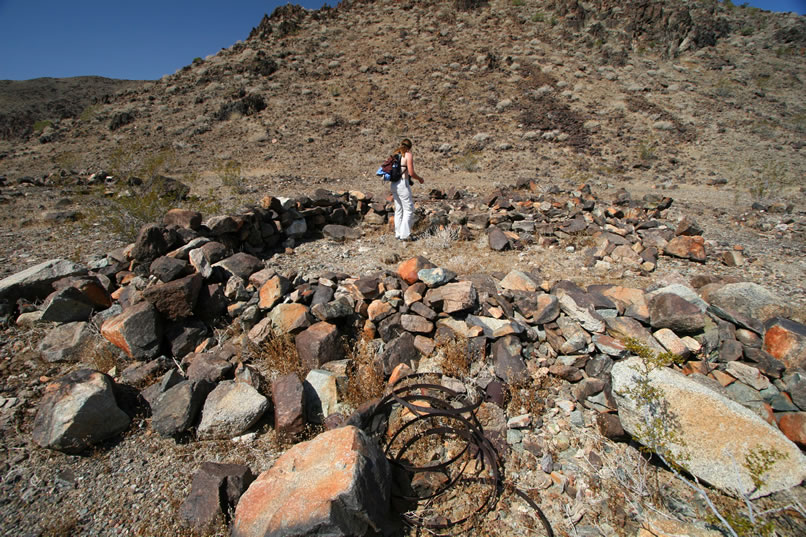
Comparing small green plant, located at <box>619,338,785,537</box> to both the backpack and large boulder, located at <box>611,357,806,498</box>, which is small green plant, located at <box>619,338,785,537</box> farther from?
the backpack

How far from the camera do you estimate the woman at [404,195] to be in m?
6.39

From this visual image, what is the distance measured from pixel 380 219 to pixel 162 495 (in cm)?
603

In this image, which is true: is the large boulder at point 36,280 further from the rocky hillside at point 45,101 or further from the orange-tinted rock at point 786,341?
the rocky hillside at point 45,101

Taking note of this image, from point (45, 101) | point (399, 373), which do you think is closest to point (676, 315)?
point (399, 373)

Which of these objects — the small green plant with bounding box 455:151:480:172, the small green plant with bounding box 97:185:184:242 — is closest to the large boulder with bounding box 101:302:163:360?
the small green plant with bounding box 97:185:184:242

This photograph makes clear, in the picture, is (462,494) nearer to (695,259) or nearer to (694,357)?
(694,357)

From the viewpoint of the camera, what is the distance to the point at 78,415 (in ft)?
9.37

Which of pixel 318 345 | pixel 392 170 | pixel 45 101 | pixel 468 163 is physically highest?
pixel 45 101

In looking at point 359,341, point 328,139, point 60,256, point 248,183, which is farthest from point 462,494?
point 328,139

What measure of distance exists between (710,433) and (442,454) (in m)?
1.97

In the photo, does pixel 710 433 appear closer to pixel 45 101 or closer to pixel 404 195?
pixel 404 195

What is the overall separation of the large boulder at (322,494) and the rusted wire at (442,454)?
0.34 meters

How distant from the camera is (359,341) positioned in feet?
13.3

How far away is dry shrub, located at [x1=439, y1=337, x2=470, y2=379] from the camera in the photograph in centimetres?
353
